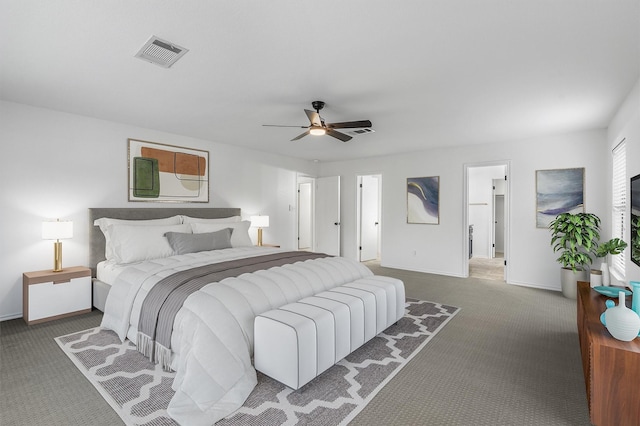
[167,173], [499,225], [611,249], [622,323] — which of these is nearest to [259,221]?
[167,173]

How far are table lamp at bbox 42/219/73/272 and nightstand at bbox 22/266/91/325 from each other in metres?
0.13

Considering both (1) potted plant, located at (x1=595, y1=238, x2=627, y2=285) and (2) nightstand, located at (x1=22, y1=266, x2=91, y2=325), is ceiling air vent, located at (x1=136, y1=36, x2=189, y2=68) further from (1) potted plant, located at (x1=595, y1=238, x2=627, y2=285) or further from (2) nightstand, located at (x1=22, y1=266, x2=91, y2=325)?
(1) potted plant, located at (x1=595, y1=238, x2=627, y2=285)

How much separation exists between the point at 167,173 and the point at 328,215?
376 cm

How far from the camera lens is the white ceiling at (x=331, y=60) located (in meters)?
1.86

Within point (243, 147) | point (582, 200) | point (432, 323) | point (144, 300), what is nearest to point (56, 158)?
point (144, 300)

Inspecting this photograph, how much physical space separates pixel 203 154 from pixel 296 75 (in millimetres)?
3045

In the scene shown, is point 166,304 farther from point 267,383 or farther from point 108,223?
point 108,223

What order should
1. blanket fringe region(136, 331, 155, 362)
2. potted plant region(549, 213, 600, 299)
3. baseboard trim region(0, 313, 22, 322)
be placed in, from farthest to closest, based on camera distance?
potted plant region(549, 213, 600, 299), baseboard trim region(0, 313, 22, 322), blanket fringe region(136, 331, 155, 362)

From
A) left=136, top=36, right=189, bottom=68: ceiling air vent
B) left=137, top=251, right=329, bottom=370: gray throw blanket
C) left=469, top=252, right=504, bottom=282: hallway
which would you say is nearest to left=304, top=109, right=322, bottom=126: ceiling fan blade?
left=136, top=36, right=189, bottom=68: ceiling air vent

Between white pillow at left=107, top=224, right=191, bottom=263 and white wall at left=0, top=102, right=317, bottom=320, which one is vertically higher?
white wall at left=0, top=102, right=317, bottom=320

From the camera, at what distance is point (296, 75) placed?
273 cm

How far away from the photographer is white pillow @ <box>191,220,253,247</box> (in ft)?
14.6

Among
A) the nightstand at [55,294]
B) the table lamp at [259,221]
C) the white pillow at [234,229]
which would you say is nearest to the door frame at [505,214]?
the table lamp at [259,221]

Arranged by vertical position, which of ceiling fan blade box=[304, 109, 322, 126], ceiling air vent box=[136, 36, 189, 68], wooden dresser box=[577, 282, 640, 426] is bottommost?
wooden dresser box=[577, 282, 640, 426]
